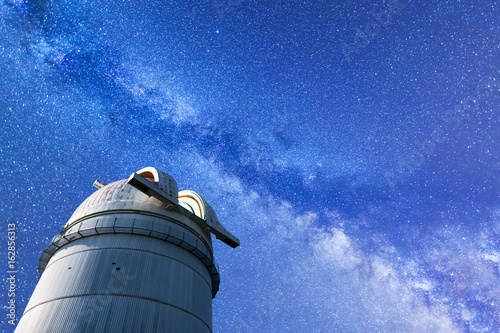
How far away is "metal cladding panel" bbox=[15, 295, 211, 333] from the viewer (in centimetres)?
1580

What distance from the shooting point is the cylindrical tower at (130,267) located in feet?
54.1

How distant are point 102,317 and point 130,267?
289cm

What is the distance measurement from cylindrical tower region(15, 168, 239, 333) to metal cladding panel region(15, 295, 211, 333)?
44mm

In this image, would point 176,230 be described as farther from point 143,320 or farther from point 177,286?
point 143,320

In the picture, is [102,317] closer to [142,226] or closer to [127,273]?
[127,273]

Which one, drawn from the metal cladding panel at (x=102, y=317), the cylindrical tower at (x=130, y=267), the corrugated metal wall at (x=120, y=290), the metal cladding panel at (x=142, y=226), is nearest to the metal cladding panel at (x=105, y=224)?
the cylindrical tower at (x=130, y=267)

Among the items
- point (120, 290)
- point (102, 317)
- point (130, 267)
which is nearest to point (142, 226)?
point (130, 267)

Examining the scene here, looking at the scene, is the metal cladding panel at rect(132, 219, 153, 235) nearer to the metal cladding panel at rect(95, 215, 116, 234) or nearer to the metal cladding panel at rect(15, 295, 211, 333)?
the metal cladding panel at rect(95, 215, 116, 234)

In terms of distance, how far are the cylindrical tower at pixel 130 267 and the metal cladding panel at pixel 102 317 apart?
4cm

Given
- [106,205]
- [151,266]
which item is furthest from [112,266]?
→ [106,205]

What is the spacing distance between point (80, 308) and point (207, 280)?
771 cm

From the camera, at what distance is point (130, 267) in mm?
18359

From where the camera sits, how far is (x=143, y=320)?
1656cm

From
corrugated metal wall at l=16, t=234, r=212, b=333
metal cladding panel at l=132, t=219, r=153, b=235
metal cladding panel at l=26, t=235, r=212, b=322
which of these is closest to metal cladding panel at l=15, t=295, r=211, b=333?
corrugated metal wall at l=16, t=234, r=212, b=333
